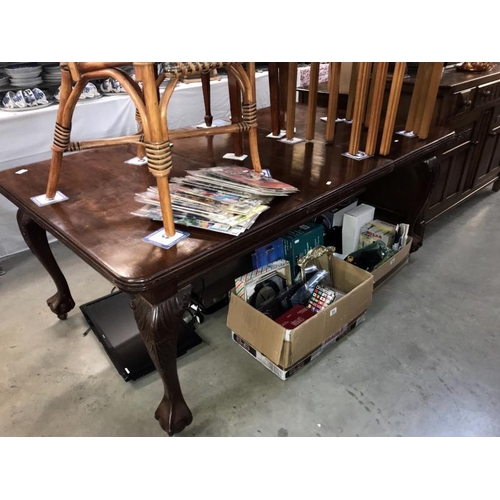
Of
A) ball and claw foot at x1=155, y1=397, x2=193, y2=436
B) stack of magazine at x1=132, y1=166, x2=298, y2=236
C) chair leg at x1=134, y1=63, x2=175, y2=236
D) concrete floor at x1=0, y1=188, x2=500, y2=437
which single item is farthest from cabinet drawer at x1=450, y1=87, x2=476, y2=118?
ball and claw foot at x1=155, y1=397, x2=193, y2=436

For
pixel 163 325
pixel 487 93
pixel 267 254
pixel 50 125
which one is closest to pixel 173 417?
pixel 163 325

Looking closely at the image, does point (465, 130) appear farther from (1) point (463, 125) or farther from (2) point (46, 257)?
(2) point (46, 257)

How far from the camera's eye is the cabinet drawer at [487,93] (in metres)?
2.00

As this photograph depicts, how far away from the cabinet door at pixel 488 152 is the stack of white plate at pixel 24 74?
2.38 m

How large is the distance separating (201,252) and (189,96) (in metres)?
1.77

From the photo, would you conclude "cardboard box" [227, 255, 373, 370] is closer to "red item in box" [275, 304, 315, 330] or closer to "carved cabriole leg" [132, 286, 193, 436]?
"red item in box" [275, 304, 315, 330]

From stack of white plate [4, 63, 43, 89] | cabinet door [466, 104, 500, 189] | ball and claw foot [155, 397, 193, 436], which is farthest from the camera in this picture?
cabinet door [466, 104, 500, 189]

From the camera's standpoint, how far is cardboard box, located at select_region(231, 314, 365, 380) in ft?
4.67

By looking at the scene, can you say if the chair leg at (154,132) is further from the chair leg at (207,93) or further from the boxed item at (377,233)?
the boxed item at (377,233)

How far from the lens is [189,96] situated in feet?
7.95

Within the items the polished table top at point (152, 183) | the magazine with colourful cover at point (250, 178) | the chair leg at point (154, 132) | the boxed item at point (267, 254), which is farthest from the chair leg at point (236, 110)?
the chair leg at point (154, 132)

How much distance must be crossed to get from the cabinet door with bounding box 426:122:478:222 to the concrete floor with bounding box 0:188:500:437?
20.4 inches
